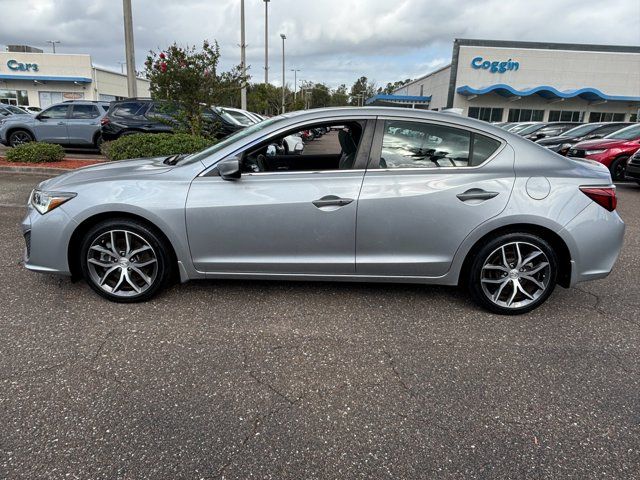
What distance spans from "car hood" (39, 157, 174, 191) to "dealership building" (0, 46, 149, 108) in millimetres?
45365

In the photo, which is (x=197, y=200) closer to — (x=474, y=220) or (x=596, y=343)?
(x=474, y=220)

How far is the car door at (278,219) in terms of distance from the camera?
341 centimetres

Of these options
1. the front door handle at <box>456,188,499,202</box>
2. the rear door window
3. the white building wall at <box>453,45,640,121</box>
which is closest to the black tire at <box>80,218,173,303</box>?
the front door handle at <box>456,188,499,202</box>

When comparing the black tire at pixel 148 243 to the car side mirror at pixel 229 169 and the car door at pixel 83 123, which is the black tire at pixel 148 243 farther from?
the car door at pixel 83 123

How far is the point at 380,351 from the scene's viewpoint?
309 cm

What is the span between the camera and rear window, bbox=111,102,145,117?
1196 cm

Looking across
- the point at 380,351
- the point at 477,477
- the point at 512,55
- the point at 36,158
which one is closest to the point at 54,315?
the point at 380,351

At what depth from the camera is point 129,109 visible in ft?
39.4

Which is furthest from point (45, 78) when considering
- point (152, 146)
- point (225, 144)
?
point (225, 144)

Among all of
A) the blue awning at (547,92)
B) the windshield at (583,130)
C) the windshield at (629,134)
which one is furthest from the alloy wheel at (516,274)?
the blue awning at (547,92)

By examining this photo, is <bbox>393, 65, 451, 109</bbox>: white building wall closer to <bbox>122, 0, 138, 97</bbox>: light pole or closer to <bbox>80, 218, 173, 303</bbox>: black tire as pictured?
<bbox>122, 0, 138, 97</bbox>: light pole

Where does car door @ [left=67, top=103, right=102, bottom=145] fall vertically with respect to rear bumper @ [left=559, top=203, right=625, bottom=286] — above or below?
above

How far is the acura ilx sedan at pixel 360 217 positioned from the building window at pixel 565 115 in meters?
44.3

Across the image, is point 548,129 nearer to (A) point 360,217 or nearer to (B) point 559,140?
(B) point 559,140
